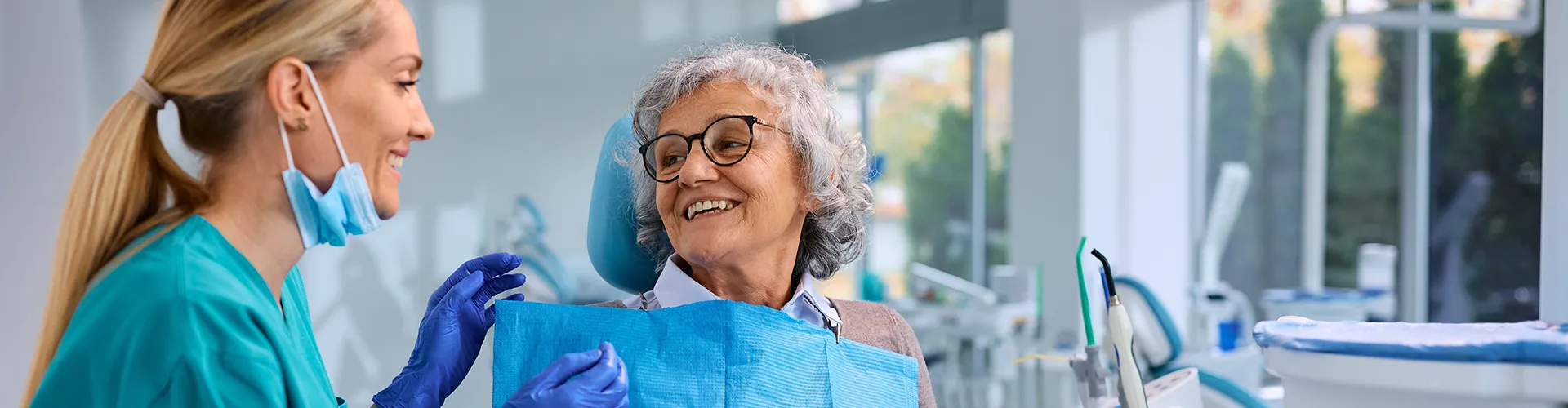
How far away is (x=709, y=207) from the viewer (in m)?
1.41

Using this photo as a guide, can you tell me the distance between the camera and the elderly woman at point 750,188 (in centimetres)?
141

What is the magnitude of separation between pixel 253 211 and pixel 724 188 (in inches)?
21.2

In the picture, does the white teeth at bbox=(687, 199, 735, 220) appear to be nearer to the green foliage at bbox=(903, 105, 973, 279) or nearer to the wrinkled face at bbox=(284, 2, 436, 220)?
the wrinkled face at bbox=(284, 2, 436, 220)

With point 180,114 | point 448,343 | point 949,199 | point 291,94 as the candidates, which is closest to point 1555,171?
point 448,343

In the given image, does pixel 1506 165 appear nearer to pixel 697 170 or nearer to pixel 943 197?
pixel 943 197

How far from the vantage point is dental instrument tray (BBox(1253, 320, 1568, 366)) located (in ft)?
3.81

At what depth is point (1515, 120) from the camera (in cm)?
452

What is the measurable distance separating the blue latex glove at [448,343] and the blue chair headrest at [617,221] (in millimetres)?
165

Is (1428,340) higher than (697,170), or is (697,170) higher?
(697,170)

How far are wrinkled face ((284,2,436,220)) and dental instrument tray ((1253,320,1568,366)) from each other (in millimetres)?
1062

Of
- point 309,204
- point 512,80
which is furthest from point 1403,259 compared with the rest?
point 309,204

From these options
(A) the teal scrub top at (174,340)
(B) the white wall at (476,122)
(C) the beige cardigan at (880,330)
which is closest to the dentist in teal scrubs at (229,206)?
(A) the teal scrub top at (174,340)

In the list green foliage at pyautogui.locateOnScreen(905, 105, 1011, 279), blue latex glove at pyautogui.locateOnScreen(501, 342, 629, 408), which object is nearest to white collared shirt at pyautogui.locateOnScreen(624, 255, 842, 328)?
blue latex glove at pyautogui.locateOnScreen(501, 342, 629, 408)

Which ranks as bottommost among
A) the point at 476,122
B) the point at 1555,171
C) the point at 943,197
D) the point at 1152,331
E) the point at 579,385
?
the point at 1152,331
